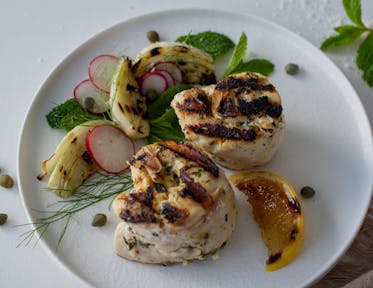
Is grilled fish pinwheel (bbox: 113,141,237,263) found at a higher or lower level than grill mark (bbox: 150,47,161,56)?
lower

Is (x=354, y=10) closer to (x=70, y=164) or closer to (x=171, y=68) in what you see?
(x=171, y=68)

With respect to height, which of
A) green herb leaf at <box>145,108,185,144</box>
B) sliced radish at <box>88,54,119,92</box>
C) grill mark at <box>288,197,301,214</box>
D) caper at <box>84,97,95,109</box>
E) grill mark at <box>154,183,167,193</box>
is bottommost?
grill mark at <box>288,197,301,214</box>

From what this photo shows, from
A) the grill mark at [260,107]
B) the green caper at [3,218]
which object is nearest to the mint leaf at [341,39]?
the grill mark at [260,107]

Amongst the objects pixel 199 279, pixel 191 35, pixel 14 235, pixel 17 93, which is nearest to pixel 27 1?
pixel 17 93

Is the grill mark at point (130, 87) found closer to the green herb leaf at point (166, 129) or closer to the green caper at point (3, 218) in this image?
the green herb leaf at point (166, 129)

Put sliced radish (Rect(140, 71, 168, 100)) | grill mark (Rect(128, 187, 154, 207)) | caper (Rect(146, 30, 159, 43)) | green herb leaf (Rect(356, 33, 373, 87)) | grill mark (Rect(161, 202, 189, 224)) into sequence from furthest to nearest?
caper (Rect(146, 30, 159, 43)) < green herb leaf (Rect(356, 33, 373, 87)) < sliced radish (Rect(140, 71, 168, 100)) < grill mark (Rect(128, 187, 154, 207)) < grill mark (Rect(161, 202, 189, 224))

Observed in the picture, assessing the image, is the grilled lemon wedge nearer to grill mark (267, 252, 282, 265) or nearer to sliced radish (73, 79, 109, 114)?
grill mark (267, 252, 282, 265)

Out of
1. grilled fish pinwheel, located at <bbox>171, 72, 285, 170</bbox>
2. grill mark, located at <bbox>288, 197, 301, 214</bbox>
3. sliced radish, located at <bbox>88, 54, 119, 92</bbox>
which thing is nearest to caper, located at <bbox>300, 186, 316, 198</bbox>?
grill mark, located at <bbox>288, 197, 301, 214</bbox>
